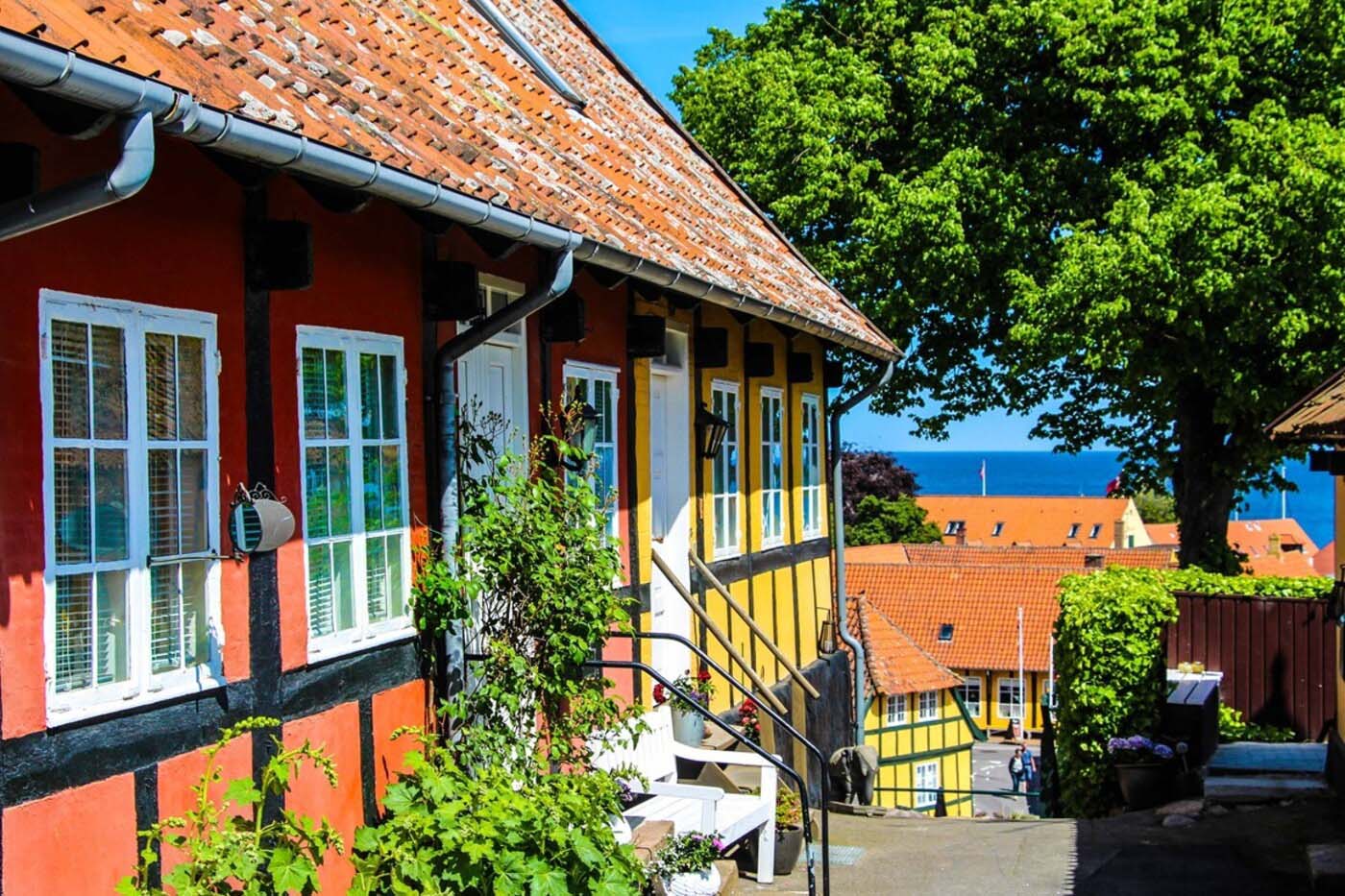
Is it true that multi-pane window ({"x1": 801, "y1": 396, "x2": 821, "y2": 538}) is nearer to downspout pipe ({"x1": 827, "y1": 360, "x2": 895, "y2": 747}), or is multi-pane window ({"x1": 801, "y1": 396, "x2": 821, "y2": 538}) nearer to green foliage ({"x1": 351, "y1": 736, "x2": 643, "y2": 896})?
downspout pipe ({"x1": 827, "y1": 360, "x2": 895, "y2": 747})

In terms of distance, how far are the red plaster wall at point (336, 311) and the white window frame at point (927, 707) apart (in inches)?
1102

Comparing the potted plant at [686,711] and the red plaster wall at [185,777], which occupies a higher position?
the red plaster wall at [185,777]

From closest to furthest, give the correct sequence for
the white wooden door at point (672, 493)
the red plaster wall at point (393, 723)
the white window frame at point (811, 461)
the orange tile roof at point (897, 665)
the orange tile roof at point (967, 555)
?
the red plaster wall at point (393, 723) < the white wooden door at point (672, 493) < the white window frame at point (811, 461) < the orange tile roof at point (897, 665) < the orange tile roof at point (967, 555)

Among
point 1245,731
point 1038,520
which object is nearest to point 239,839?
point 1245,731

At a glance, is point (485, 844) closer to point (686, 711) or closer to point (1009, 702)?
point (686, 711)

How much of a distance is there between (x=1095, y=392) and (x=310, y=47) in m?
18.1

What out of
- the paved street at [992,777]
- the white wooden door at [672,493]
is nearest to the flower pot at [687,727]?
the white wooden door at [672,493]

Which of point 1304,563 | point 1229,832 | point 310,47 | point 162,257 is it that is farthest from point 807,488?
point 1304,563

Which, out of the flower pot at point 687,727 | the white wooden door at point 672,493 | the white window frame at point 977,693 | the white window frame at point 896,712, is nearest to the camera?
the flower pot at point 687,727

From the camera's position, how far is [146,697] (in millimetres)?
5234

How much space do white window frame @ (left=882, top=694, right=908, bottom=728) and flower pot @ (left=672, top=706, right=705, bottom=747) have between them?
23.2 meters

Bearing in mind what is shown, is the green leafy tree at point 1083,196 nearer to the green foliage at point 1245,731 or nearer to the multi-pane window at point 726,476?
the green foliage at point 1245,731

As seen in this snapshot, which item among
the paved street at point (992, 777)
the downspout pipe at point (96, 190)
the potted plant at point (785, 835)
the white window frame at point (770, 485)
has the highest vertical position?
the downspout pipe at point (96, 190)

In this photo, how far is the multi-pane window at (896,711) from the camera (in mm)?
33406
